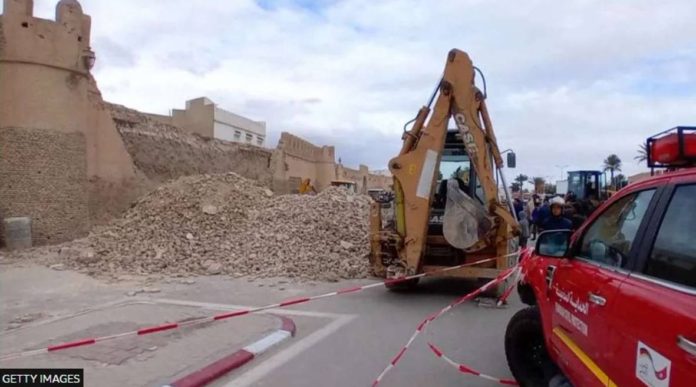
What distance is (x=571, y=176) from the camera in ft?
106

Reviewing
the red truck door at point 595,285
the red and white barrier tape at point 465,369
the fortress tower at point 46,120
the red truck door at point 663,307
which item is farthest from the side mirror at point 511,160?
the fortress tower at point 46,120

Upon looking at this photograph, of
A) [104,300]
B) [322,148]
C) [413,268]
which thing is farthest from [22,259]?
[322,148]

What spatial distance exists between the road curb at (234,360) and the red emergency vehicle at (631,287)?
300 centimetres

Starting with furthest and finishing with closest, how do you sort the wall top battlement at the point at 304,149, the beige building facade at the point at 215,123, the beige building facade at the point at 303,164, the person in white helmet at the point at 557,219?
the wall top battlement at the point at 304,149 → the beige building facade at the point at 303,164 → the beige building facade at the point at 215,123 → the person in white helmet at the point at 557,219

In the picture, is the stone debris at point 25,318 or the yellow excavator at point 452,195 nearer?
the stone debris at point 25,318

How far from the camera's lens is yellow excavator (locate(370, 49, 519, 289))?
8.53m

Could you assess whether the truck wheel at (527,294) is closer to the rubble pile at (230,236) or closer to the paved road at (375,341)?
the paved road at (375,341)

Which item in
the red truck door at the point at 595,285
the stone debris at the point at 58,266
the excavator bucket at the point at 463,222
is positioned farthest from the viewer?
the stone debris at the point at 58,266

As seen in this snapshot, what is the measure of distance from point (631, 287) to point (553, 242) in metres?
1.37

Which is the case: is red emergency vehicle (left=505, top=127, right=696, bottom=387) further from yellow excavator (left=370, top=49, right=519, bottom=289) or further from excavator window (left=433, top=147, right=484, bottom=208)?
excavator window (left=433, top=147, right=484, bottom=208)

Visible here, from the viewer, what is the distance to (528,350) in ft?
15.0

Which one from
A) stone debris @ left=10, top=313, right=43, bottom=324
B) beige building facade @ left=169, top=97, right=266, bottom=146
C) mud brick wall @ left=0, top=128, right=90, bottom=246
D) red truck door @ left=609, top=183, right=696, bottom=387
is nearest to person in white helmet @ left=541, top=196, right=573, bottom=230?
red truck door @ left=609, top=183, right=696, bottom=387

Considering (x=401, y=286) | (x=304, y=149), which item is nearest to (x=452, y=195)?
(x=401, y=286)

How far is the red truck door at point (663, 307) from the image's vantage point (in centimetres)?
211
